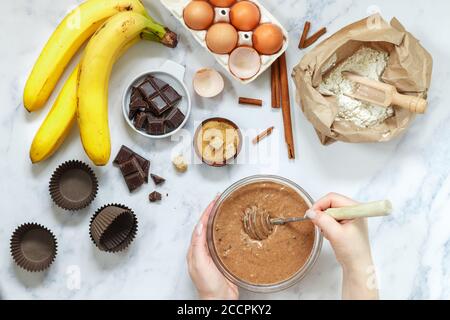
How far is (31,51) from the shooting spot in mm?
1766

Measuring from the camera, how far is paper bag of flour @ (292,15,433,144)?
1.62m

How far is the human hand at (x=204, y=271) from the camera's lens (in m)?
1.64

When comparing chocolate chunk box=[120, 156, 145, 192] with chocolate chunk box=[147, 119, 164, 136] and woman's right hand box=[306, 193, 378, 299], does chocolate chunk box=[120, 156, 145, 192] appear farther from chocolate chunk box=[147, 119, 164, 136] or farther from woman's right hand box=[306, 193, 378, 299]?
woman's right hand box=[306, 193, 378, 299]

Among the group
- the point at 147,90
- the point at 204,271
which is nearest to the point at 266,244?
the point at 204,271

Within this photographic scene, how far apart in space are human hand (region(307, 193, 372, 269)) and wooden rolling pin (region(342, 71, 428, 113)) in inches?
12.5

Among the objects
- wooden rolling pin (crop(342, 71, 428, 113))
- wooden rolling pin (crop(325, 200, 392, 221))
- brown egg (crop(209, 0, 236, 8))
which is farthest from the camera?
brown egg (crop(209, 0, 236, 8))

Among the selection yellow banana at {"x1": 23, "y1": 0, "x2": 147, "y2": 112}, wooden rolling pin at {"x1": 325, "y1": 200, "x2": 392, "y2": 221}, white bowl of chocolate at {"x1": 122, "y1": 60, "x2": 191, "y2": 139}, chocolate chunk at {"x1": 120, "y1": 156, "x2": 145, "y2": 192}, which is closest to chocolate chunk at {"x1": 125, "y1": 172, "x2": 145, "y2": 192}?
chocolate chunk at {"x1": 120, "y1": 156, "x2": 145, "y2": 192}

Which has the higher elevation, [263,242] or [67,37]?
[67,37]

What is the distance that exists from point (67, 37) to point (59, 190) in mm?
458

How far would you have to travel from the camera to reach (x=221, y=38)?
5.43 feet

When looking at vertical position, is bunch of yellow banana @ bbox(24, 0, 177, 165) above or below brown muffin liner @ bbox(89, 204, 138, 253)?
above

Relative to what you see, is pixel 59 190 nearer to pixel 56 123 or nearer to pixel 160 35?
pixel 56 123
